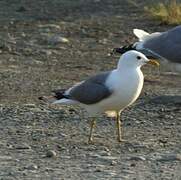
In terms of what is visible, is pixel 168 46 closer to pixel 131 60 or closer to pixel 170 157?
pixel 131 60

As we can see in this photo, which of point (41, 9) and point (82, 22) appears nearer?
point (82, 22)

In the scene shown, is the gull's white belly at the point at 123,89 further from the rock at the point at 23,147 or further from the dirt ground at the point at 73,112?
Result: the rock at the point at 23,147

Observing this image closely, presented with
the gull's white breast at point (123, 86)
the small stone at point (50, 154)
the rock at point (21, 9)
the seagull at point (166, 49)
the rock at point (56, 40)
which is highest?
the gull's white breast at point (123, 86)

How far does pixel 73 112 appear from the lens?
1238 centimetres

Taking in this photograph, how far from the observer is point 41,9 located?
2505 cm

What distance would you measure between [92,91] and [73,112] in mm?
1826

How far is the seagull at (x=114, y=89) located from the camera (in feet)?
33.9

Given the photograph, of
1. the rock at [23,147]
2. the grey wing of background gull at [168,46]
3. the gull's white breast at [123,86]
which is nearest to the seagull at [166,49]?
the grey wing of background gull at [168,46]

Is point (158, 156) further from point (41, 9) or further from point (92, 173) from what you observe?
point (41, 9)

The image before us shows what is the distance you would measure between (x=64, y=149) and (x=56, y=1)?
1702 centimetres

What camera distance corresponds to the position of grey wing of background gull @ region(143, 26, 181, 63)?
47.0 ft

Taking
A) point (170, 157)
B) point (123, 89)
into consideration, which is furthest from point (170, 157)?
point (123, 89)

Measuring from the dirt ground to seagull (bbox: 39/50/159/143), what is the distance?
379 millimetres

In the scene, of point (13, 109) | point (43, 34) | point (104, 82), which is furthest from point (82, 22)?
point (104, 82)
